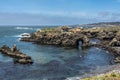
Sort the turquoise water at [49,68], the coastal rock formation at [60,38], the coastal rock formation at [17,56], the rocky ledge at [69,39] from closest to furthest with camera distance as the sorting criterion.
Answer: the turquoise water at [49,68] < the coastal rock formation at [17,56] < the rocky ledge at [69,39] < the coastal rock formation at [60,38]

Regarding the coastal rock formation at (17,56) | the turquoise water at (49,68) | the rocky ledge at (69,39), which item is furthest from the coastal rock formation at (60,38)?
the coastal rock formation at (17,56)

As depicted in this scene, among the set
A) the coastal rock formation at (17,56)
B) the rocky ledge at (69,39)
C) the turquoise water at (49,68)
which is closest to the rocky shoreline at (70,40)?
the rocky ledge at (69,39)

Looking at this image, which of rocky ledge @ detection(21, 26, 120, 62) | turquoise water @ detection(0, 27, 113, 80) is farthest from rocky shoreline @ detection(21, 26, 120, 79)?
turquoise water @ detection(0, 27, 113, 80)

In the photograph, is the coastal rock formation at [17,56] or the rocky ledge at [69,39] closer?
the coastal rock formation at [17,56]

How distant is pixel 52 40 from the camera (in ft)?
338

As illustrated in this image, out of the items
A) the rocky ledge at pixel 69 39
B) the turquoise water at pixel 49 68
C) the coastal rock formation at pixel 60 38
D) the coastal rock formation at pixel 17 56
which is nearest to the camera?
the turquoise water at pixel 49 68

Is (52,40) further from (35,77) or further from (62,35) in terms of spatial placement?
(35,77)

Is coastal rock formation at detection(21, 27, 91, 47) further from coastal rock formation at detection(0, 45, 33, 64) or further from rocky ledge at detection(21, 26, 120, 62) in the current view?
coastal rock formation at detection(0, 45, 33, 64)

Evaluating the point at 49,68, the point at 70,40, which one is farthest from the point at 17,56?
the point at 70,40

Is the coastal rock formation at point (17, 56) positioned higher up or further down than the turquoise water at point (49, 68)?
higher up

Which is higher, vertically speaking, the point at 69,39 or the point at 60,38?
the point at 60,38

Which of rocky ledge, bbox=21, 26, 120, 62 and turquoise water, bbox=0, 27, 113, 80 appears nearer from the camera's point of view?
turquoise water, bbox=0, 27, 113, 80

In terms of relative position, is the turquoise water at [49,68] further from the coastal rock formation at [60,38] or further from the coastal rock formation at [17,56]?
the coastal rock formation at [60,38]

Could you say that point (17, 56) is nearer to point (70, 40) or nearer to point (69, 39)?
point (70, 40)
